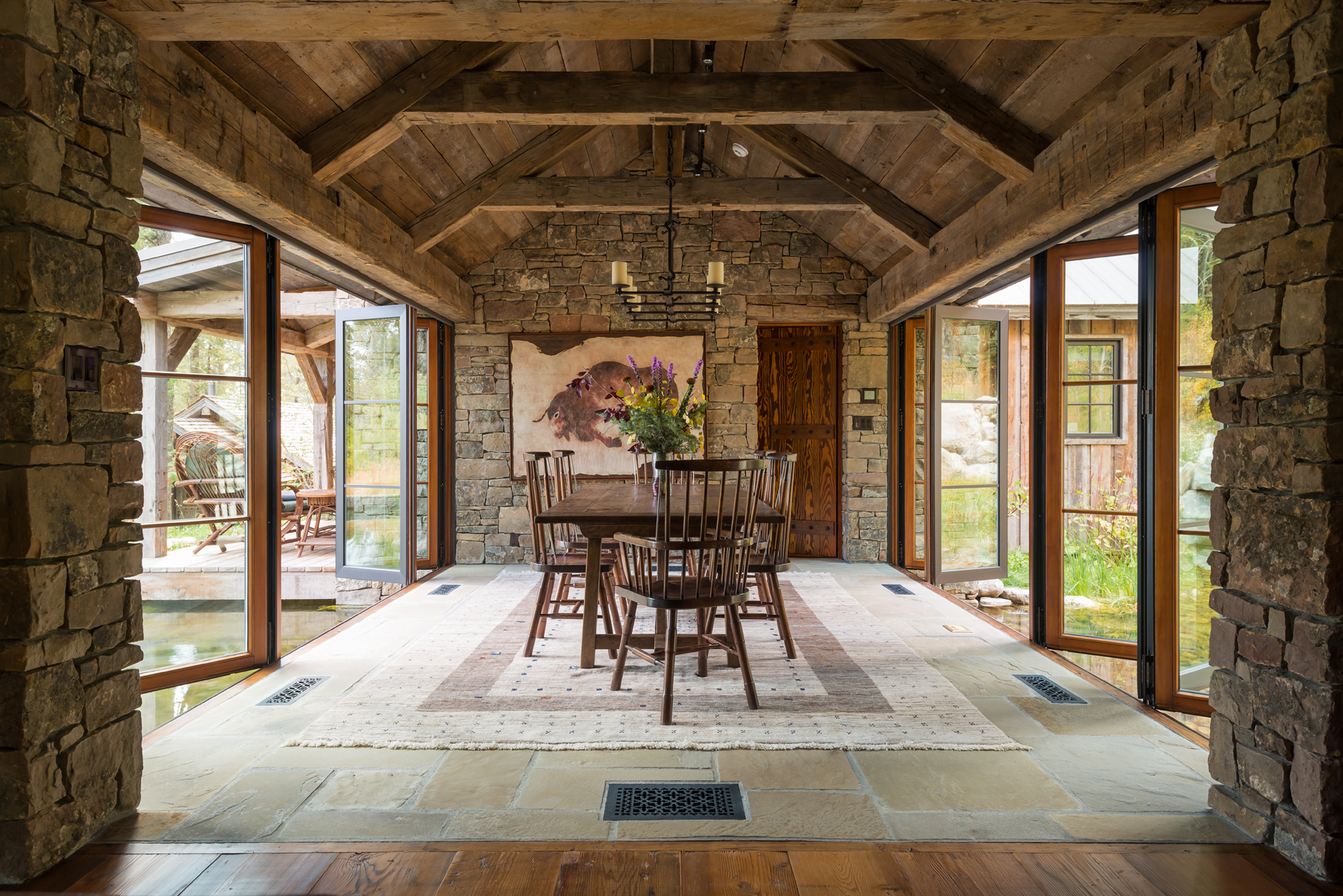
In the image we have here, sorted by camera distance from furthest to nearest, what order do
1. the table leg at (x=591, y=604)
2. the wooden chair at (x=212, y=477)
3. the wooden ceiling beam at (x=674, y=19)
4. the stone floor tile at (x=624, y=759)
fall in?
the table leg at (x=591, y=604), the wooden chair at (x=212, y=477), the stone floor tile at (x=624, y=759), the wooden ceiling beam at (x=674, y=19)

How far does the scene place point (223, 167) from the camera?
2.79 m

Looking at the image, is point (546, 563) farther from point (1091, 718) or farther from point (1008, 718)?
point (1091, 718)

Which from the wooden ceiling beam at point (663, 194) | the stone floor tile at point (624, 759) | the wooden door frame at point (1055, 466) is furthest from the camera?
the wooden ceiling beam at point (663, 194)

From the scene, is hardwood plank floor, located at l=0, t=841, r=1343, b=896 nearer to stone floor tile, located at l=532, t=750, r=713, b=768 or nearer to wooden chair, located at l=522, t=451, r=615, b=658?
stone floor tile, located at l=532, t=750, r=713, b=768

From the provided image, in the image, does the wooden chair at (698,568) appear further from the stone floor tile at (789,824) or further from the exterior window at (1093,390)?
the exterior window at (1093,390)

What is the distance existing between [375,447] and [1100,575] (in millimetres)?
4813

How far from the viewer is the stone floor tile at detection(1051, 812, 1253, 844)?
2002mm

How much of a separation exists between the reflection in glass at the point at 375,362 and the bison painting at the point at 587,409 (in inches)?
53.3

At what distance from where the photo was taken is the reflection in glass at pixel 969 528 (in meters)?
5.32

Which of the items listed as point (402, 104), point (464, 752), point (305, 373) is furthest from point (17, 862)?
point (305, 373)

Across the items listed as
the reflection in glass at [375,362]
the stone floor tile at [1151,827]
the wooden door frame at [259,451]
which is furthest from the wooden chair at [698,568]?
the reflection in glass at [375,362]

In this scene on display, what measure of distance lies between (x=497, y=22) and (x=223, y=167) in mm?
1424

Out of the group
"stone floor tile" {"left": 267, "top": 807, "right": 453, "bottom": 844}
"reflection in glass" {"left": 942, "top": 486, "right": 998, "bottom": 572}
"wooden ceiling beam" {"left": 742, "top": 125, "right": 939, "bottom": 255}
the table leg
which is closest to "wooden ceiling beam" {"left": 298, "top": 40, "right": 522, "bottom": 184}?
"wooden ceiling beam" {"left": 742, "top": 125, "right": 939, "bottom": 255}

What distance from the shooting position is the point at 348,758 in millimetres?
2504
